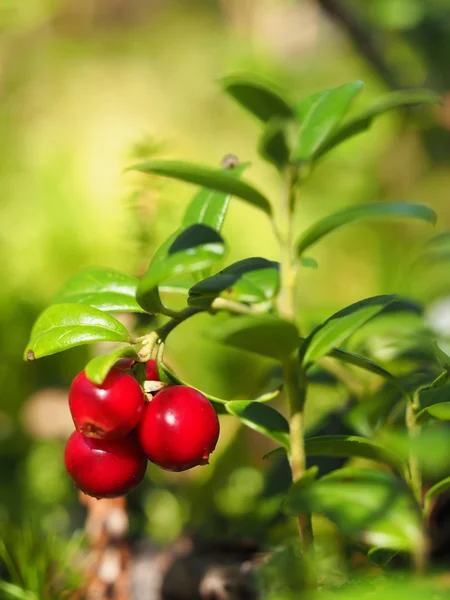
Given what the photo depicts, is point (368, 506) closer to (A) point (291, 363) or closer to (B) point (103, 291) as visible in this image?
(A) point (291, 363)

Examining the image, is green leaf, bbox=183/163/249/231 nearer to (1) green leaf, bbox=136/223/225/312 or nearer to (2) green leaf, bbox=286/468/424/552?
(1) green leaf, bbox=136/223/225/312

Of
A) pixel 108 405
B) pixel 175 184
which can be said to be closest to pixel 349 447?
pixel 108 405

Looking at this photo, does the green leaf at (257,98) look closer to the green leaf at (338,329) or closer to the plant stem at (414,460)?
the green leaf at (338,329)

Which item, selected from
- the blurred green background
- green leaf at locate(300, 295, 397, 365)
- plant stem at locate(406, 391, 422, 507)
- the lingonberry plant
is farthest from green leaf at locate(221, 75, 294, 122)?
the blurred green background

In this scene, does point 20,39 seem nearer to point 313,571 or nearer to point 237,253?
point 237,253

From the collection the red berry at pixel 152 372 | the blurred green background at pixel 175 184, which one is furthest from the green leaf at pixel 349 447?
the blurred green background at pixel 175 184

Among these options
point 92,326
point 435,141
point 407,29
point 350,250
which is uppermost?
point 407,29

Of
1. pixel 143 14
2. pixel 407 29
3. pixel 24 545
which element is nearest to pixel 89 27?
pixel 143 14

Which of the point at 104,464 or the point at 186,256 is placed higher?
the point at 186,256
